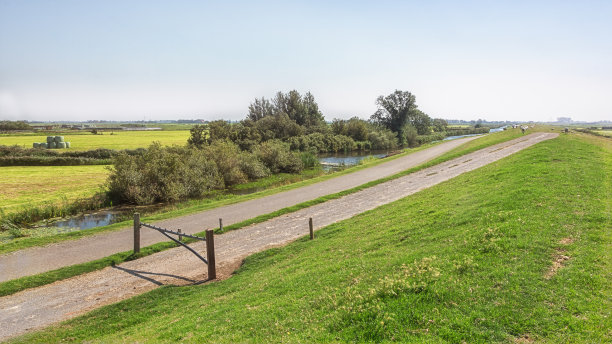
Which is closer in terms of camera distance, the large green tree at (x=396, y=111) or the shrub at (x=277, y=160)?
the shrub at (x=277, y=160)

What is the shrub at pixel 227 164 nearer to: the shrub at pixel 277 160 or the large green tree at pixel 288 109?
the shrub at pixel 277 160

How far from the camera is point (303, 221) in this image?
2164cm

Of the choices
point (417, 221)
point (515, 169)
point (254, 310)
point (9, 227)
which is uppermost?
point (515, 169)

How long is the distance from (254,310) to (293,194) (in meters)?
21.7

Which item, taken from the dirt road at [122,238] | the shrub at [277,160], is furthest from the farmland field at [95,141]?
the dirt road at [122,238]

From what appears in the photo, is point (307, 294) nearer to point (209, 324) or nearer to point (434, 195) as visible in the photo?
point (209, 324)

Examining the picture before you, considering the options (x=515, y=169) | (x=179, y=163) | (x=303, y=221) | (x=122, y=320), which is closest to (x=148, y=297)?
(x=122, y=320)

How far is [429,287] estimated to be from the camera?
24.8 feet

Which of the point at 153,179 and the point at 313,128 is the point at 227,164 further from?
the point at 313,128

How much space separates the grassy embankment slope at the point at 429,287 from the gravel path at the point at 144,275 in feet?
3.82

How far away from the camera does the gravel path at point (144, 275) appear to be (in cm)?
1173

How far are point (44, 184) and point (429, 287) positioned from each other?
154 ft

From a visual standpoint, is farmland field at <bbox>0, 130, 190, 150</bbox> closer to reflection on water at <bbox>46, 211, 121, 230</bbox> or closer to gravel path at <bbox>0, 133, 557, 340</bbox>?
reflection on water at <bbox>46, 211, 121, 230</bbox>

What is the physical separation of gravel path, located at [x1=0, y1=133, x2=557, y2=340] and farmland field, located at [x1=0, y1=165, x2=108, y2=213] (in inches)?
824
